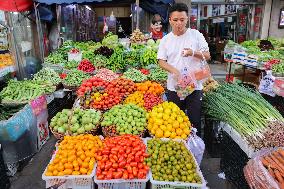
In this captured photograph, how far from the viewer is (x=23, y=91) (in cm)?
501

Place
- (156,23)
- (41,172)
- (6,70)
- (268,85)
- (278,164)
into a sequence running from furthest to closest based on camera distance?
(156,23), (6,70), (268,85), (41,172), (278,164)

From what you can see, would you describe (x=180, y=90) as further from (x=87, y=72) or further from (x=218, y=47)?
(x=218, y=47)

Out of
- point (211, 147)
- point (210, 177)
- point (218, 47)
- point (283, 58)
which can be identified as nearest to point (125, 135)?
point (210, 177)

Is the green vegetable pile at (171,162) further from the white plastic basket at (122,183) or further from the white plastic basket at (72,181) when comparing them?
the white plastic basket at (72,181)

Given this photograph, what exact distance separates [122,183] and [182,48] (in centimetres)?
201

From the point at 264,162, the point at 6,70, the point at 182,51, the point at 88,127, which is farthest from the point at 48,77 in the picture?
the point at 264,162

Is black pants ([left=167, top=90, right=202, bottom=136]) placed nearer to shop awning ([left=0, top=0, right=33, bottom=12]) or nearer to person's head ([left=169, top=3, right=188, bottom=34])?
person's head ([left=169, top=3, right=188, bottom=34])

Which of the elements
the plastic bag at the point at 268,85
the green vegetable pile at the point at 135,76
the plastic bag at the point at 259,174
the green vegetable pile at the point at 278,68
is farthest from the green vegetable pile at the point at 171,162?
the green vegetable pile at the point at 278,68

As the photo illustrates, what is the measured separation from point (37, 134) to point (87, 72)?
2.22 m

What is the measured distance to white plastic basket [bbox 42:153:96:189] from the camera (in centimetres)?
261

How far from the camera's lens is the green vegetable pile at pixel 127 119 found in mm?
3344

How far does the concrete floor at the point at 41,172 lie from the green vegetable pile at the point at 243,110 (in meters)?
0.80

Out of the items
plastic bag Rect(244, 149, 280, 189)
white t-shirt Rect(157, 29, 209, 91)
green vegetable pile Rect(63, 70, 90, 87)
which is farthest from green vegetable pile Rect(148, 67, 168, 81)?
plastic bag Rect(244, 149, 280, 189)

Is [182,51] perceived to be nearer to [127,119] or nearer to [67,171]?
[127,119]
